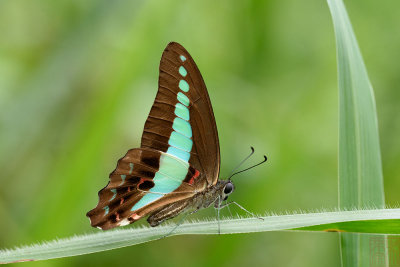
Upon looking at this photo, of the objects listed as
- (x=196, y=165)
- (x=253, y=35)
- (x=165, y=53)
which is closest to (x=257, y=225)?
(x=196, y=165)

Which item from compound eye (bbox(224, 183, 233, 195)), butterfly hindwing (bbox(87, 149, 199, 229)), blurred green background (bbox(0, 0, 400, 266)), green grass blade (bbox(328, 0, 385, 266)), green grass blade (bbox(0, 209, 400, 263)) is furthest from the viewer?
blurred green background (bbox(0, 0, 400, 266))

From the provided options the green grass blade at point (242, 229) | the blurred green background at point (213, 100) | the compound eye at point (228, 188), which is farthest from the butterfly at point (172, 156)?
the green grass blade at point (242, 229)

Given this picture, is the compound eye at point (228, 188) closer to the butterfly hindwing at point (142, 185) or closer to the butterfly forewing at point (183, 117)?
the butterfly forewing at point (183, 117)

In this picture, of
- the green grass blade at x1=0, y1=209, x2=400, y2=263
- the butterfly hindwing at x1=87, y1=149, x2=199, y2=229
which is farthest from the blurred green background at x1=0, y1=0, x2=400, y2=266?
the green grass blade at x1=0, y1=209, x2=400, y2=263

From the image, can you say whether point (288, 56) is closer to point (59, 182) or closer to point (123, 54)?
point (123, 54)

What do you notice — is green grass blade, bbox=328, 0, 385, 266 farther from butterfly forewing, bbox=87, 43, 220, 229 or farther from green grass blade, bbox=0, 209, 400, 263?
butterfly forewing, bbox=87, 43, 220, 229

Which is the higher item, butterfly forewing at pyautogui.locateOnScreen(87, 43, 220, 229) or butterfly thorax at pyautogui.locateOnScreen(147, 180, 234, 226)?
butterfly forewing at pyautogui.locateOnScreen(87, 43, 220, 229)
